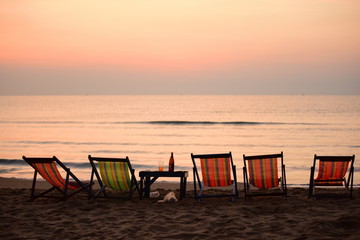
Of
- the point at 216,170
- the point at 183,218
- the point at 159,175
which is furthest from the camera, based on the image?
the point at 159,175

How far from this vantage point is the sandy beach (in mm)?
5332

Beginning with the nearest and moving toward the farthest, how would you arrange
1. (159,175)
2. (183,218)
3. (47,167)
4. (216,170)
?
(183,218), (47,167), (216,170), (159,175)

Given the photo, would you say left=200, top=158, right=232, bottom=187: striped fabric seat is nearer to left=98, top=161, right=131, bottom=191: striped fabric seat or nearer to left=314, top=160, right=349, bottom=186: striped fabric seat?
left=98, top=161, right=131, bottom=191: striped fabric seat

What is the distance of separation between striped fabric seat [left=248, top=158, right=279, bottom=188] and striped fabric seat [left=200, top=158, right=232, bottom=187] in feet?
1.27

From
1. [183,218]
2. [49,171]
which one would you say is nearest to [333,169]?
[183,218]

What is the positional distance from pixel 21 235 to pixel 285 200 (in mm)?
4195

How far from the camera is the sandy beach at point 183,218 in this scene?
533 cm

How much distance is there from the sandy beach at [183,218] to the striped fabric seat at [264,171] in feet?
1.13

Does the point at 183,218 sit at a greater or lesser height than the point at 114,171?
lesser

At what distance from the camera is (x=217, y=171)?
7.40m

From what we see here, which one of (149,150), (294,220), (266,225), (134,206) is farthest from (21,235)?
(149,150)

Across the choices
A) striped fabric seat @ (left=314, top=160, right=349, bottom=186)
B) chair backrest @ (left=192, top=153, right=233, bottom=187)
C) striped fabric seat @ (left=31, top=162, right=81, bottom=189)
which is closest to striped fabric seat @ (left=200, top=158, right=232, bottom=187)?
chair backrest @ (left=192, top=153, right=233, bottom=187)

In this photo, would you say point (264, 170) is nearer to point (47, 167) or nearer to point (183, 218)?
point (183, 218)

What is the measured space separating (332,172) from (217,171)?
6.18 feet
